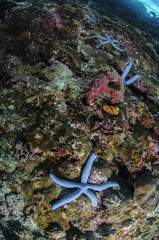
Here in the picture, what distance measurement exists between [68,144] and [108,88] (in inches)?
67.8

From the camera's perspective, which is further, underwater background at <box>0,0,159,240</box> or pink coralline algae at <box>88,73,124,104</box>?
pink coralline algae at <box>88,73,124,104</box>

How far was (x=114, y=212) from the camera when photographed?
348cm

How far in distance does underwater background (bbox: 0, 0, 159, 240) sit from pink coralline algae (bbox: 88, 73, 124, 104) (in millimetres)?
25

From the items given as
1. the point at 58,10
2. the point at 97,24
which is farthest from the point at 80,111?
the point at 97,24

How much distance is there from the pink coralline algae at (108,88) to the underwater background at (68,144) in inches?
1.0

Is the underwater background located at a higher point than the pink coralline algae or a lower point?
lower

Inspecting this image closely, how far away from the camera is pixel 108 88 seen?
12.0 feet

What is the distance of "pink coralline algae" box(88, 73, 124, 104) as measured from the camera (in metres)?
3.55

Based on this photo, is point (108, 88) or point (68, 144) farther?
point (108, 88)

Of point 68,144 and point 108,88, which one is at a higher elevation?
point 108,88

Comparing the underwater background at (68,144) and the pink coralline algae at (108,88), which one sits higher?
the pink coralline algae at (108,88)

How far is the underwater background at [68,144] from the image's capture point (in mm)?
3174

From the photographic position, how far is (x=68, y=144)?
3125 millimetres

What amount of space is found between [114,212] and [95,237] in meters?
0.77
